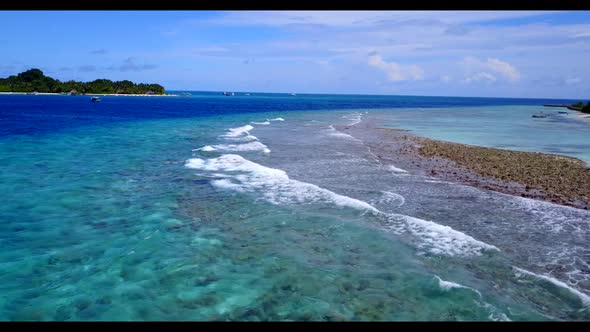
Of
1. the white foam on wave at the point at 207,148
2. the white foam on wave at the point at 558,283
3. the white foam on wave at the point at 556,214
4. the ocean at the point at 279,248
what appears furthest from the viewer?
the white foam on wave at the point at 207,148

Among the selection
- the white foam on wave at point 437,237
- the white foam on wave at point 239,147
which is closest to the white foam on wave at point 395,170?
the white foam on wave at point 437,237

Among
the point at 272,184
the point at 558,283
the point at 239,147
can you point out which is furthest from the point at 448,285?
the point at 239,147

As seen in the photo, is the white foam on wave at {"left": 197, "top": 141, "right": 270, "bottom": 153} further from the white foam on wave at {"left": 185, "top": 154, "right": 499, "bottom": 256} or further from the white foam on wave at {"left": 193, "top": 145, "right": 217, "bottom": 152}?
the white foam on wave at {"left": 185, "top": 154, "right": 499, "bottom": 256}

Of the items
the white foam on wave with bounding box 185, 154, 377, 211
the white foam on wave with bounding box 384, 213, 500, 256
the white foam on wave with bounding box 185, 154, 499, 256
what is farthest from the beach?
the white foam on wave with bounding box 185, 154, 377, 211

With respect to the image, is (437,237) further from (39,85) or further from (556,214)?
(39,85)

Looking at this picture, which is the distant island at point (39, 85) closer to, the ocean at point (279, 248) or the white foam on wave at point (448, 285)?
the ocean at point (279, 248)

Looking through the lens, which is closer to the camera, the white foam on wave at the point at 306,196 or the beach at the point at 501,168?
the white foam on wave at the point at 306,196

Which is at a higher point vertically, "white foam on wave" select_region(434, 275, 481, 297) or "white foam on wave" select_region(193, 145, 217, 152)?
"white foam on wave" select_region(193, 145, 217, 152)

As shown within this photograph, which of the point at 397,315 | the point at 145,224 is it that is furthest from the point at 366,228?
the point at 145,224
